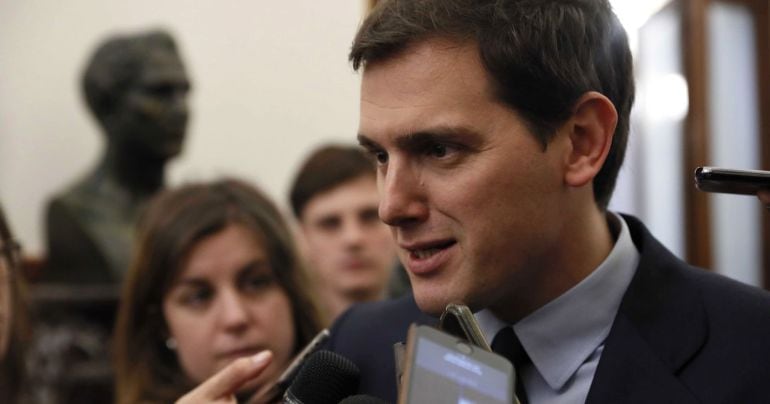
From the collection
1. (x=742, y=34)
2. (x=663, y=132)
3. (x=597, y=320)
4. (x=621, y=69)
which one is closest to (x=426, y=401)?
(x=597, y=320)

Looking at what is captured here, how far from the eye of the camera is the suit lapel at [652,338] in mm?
1740

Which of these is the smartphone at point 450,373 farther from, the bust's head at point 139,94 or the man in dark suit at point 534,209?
the bust's head at point 139,94

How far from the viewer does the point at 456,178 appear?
1.77 meters

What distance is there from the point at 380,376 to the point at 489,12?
65cm

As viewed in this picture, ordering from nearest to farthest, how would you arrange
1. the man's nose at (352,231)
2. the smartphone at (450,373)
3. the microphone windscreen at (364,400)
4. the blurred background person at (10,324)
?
the smartphone at (450,373), the microphone windscreen at (364,400), the blurred background person at (10,324), the man's nose at (352,231)

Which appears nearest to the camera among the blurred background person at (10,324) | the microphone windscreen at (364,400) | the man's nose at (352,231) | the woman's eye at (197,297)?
the microphone windscreen at (364,400)

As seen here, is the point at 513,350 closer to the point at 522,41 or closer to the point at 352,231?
the point at 522,41

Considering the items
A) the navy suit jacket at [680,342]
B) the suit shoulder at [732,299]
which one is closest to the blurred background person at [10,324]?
the navy suit jacket at [680,342]

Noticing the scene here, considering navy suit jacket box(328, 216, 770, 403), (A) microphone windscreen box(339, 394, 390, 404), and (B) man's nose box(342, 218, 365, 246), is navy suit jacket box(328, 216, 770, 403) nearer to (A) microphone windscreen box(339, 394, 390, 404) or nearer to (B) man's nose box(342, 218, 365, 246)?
(A) microphone windscreen box(339, 394, 390, 404)

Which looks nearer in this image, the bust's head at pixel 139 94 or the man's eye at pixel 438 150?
the man's eye at pixel 438 150

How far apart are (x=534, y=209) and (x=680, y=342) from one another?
31cm

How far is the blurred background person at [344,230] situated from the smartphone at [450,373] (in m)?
2.31

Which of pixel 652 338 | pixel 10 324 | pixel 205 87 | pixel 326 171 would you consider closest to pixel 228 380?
pixel 652 338

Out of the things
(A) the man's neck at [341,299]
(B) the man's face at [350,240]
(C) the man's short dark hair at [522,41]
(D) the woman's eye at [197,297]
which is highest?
(C) the man's short dark hair at [522,41]
